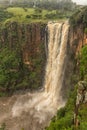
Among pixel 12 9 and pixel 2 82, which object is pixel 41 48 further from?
pixel 12 9

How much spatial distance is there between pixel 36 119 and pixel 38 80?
9.36 meters

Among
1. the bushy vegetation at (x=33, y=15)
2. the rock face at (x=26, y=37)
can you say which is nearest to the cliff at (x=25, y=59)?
the rock face at (x=26, y=37)

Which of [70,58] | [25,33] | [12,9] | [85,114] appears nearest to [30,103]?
[70,58]

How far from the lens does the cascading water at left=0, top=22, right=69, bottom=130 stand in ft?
113

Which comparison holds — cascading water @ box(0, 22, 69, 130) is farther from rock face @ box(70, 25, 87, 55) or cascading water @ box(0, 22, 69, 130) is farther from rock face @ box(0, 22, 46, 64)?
rock face @ box(70, 25, 87, 55)

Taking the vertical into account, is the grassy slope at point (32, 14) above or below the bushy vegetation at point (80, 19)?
below

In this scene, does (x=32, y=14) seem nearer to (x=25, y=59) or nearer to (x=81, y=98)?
(x=25, y=59)

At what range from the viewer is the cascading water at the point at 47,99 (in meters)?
34.6

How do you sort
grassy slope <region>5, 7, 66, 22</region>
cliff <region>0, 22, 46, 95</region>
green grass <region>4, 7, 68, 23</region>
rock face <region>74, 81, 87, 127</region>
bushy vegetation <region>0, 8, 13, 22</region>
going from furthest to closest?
bushy vegetation <region>0, 8, 13, 22</region>
grassy slope <region>5, 7, 66, 22</region>
green grass <region>4, 7, 68, 23</region>
cliff <region>0, 22, 46, 95</region>
rock face <region>74, 81, 87, 127</region>

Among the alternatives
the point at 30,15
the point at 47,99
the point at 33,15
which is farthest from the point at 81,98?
the point at 30,15

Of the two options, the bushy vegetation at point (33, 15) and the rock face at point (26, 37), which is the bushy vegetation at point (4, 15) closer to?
the bushy vegetation at point (33, 15)

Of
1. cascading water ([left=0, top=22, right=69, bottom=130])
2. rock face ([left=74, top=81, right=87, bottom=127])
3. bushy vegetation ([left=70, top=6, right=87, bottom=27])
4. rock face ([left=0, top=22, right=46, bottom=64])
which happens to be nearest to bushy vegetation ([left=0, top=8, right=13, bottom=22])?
rock face ([left=0, top=22, right=46, bottom=64])

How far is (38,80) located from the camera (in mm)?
43094

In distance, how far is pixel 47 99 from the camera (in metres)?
39.7
